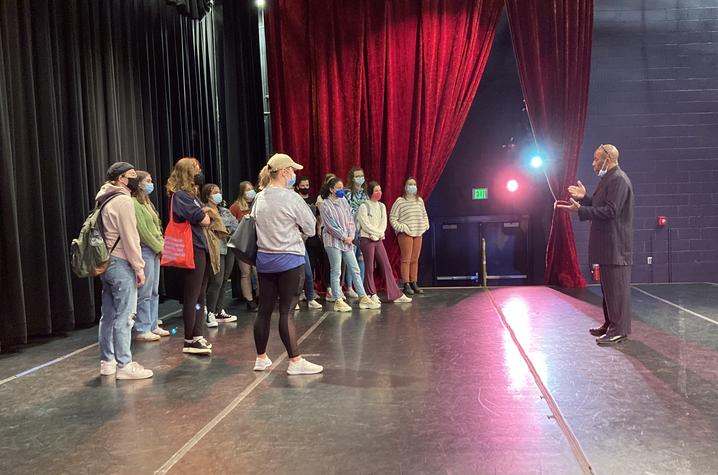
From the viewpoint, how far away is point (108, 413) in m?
3.12

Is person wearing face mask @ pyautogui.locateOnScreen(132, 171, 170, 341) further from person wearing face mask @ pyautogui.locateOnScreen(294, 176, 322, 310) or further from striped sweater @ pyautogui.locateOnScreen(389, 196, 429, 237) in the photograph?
striped sweater @ pyautogui.locateOnScreen(389, 196, 429, 237)

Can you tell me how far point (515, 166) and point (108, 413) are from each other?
19.7ft

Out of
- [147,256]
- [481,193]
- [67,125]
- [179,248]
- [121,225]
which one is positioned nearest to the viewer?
[121,225]

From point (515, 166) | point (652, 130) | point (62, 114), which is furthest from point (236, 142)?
point (652, 130)

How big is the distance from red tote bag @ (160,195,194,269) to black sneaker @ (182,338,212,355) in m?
0.64

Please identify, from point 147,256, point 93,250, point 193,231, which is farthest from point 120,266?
point 147,256

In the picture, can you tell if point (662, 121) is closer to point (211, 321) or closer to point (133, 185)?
point (211, 321)

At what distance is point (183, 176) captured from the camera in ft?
13.2

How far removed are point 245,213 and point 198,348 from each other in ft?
6.75

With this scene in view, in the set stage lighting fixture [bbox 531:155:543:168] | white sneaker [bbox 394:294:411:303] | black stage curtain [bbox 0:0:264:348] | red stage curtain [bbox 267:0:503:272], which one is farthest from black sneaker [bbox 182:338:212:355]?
stage lighting fixture [bbox 531:155:543:168]

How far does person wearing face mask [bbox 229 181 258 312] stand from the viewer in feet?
19.7

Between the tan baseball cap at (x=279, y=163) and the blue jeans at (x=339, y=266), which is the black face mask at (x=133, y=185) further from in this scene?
the blue jeans at (x=339, y=266)

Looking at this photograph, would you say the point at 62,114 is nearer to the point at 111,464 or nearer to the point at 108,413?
the point at 108,413

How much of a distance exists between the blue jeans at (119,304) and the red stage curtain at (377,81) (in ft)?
13.8
